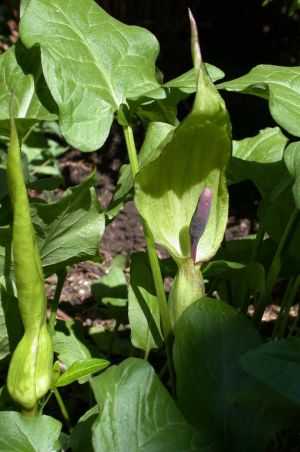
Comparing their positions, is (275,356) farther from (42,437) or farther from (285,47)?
(285,47)

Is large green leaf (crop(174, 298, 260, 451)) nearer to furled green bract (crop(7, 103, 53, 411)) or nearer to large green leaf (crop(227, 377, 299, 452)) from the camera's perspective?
large green leaf (crop(227, 377, 299, 452))

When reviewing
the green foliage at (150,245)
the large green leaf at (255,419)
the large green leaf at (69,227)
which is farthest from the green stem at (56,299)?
the large green leaf at (255,419)

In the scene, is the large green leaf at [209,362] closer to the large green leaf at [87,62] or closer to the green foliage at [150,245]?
the green foliage at [150,245]

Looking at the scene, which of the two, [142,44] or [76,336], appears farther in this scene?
[76,336]

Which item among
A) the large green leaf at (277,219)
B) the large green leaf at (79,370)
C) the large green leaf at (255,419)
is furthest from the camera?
the large green leaf at (277,219)

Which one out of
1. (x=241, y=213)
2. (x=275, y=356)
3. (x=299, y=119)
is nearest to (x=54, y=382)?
(x=275, y=356)

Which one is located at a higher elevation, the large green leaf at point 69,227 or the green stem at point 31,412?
the large green leaf at point 69,227
